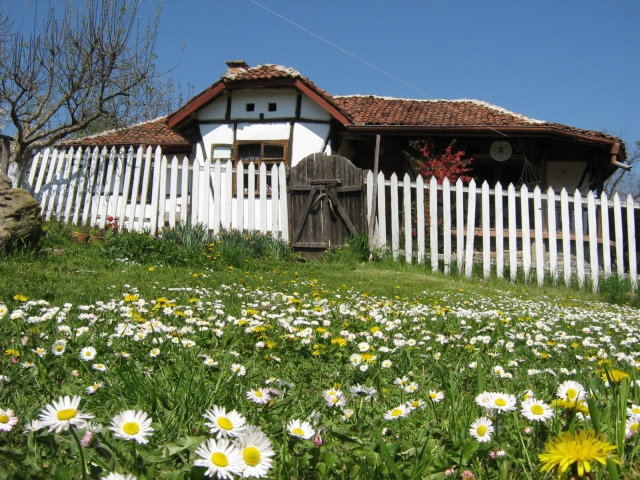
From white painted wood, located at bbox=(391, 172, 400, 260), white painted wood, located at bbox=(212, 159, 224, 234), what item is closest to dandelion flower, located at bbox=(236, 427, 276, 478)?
white painted wood, located at bbox=(391, 172, 400, 260)

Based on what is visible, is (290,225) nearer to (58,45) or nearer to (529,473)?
(58,45)

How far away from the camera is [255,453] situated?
3.72ft

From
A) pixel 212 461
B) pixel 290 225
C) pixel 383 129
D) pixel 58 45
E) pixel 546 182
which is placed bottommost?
pixel 212 461

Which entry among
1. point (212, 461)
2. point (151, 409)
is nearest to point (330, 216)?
point (151, 409)

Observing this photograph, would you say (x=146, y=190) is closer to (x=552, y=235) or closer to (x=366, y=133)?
(x=366, y=133)

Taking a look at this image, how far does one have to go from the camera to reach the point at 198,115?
15.7 meters

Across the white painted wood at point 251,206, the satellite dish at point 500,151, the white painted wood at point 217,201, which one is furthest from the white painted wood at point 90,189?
the satellite dish at point 500,151

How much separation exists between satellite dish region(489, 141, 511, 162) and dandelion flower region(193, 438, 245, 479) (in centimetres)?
1395

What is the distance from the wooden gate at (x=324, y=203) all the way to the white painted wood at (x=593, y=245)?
13.2 feet

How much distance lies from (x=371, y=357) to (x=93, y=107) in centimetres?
1431

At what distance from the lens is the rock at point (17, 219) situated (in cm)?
698

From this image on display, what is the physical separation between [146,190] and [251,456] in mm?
11770

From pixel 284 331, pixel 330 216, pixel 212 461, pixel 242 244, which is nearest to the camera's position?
pixel 212 461

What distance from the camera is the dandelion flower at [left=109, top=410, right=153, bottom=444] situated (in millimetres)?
1167
